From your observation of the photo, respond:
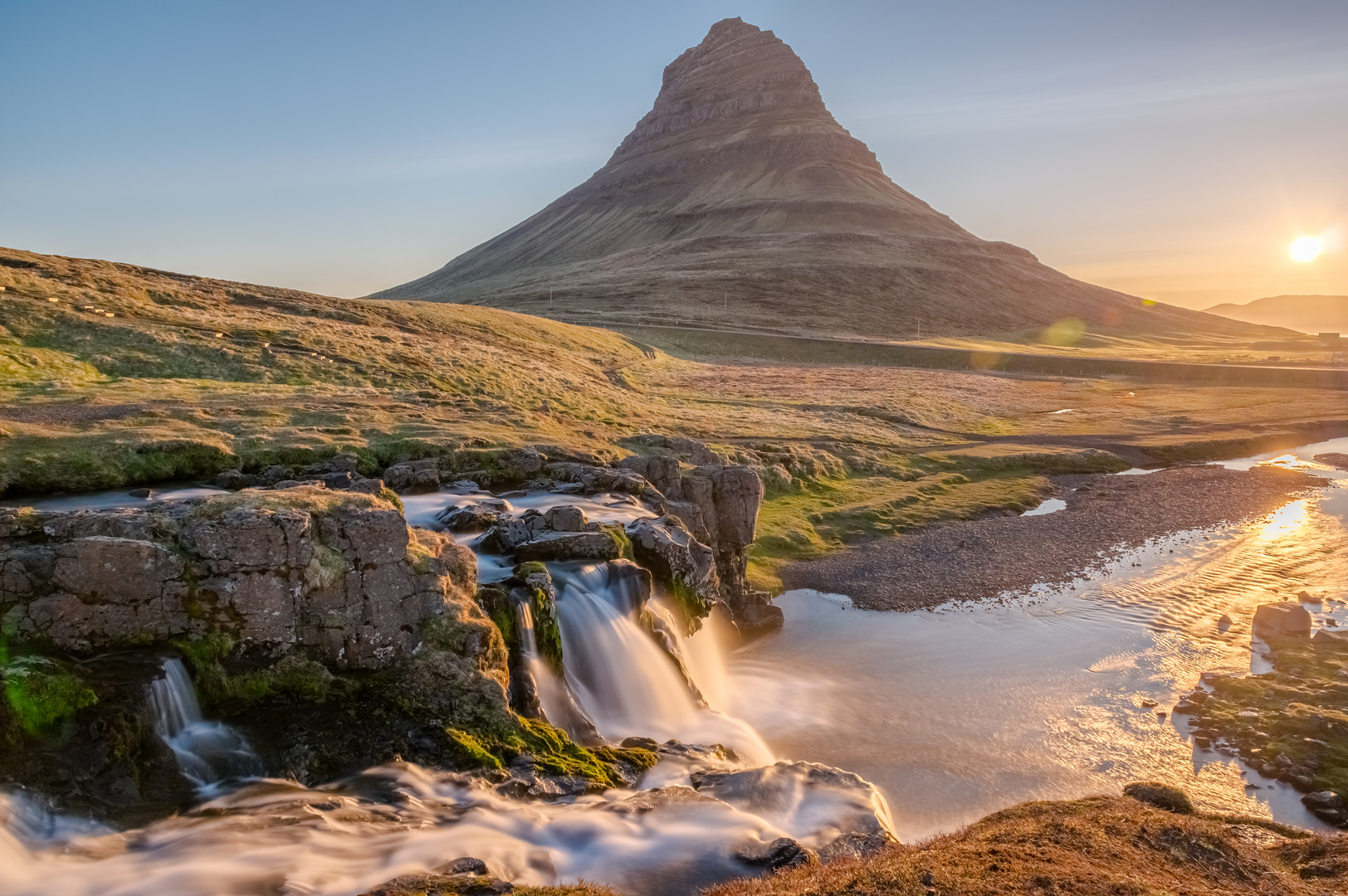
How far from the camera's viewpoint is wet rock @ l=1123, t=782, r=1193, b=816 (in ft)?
50.0

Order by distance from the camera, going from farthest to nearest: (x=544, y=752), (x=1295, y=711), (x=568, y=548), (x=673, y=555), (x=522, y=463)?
(x=522, y=463), (x=673, y=555), (x=568, y=548), (x=1295, y=711), (x=544, y=752)

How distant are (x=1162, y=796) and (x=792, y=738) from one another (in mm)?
7762

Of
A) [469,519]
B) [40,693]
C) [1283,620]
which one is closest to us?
[40,693]

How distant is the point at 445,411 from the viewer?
37406 millimetres

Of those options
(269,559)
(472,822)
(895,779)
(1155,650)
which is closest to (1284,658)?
(1155,650)

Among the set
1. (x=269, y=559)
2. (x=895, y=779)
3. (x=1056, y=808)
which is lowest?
(x=895, y=779)

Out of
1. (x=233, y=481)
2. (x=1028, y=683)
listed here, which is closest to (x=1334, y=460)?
(x=1028, y=683)

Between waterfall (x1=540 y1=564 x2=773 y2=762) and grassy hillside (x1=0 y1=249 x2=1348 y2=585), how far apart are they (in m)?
11.7

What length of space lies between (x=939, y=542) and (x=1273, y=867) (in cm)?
2463

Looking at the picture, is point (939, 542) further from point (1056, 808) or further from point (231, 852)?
point (231, 852)

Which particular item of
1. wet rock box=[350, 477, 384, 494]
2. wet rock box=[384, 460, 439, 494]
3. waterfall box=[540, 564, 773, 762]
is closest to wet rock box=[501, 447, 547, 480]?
wet rock box=[384, 460, 439, 494]

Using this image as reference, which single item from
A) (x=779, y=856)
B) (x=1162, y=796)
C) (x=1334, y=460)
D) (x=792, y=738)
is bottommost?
(x=792, y=738)

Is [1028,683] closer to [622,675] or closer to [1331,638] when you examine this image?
[1331,638]

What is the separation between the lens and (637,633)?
20.5 metres
